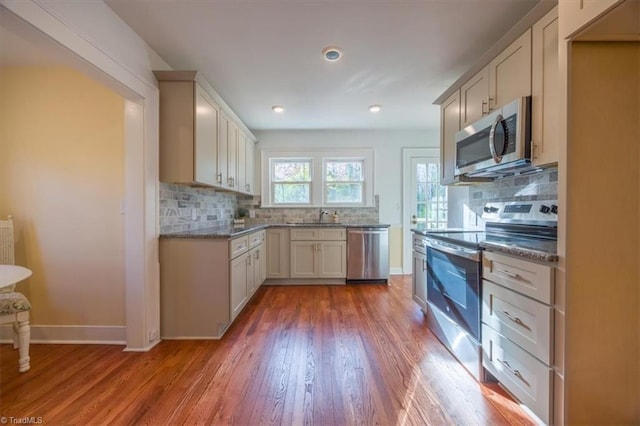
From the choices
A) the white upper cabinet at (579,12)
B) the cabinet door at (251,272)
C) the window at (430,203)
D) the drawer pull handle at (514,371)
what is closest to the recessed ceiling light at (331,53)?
the white upper cabinet at (579,12)

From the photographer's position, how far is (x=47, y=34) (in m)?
1.39

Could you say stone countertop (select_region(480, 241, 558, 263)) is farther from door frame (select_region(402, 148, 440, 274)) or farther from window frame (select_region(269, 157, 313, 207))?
window frame (select_region(269, 157, 313, 207))

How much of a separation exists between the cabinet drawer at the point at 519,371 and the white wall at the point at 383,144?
121 inches

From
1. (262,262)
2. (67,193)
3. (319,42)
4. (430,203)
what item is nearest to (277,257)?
(262,262)

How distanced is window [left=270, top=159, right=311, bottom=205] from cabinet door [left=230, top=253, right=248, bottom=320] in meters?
1.90

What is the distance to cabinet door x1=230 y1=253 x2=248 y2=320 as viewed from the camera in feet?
8.02

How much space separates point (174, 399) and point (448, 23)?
10.1 feet

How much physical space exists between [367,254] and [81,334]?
10.8 ft

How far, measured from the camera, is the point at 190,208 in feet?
9.55

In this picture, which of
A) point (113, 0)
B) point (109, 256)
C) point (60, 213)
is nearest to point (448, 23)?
point (113, 0)

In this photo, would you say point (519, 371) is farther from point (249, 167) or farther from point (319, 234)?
point (249, 167)

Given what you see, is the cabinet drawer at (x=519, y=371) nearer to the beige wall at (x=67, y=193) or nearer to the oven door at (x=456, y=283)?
the oven door at (x=456, y=283)

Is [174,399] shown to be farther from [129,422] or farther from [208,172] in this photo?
[208,172]

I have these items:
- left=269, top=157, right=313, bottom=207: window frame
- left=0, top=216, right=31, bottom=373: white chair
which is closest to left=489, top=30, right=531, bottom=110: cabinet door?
left=269, top=157, right=313, bottom=207: window frame
